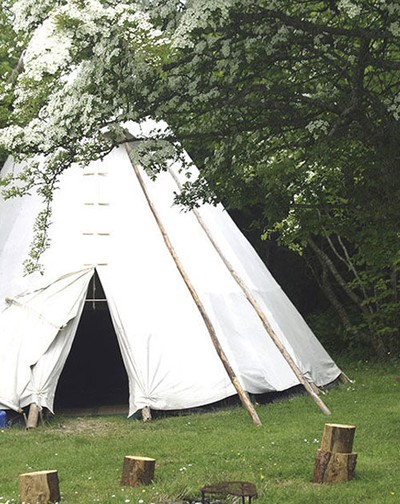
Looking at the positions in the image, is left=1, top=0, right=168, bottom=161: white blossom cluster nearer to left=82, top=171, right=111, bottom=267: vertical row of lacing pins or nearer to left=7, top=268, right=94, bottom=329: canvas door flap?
left=7, top=268, right=94, bottom=329: canvas door flap

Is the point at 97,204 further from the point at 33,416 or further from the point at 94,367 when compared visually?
the point at 94,367

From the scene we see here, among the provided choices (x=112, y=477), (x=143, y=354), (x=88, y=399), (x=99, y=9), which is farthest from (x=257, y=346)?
(x=99, y=9)

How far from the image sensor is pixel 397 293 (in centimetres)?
1762

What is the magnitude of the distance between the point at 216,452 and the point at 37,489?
2376 millimetres

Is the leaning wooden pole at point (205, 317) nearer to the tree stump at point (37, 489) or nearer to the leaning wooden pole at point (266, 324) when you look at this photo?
the leaning wooden pole at point (266, 324)

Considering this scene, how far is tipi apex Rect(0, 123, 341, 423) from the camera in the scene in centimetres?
1085

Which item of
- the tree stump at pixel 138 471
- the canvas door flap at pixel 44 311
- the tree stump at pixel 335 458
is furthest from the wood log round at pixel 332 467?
the canvas door flap at pixel 44 311

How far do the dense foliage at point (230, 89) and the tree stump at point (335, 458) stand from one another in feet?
6.01

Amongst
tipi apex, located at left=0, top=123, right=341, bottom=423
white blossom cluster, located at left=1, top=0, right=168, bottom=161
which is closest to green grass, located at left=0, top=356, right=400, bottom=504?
tipi apex, located at left=0, top=123, right=341, bottom=423

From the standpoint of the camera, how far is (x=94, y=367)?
656 inches

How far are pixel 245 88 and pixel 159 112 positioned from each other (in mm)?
720

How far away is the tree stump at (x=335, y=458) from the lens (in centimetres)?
718

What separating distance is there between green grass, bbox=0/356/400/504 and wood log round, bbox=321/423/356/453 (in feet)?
0.99

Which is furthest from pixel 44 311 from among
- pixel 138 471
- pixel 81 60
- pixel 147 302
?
pixel 81 60
